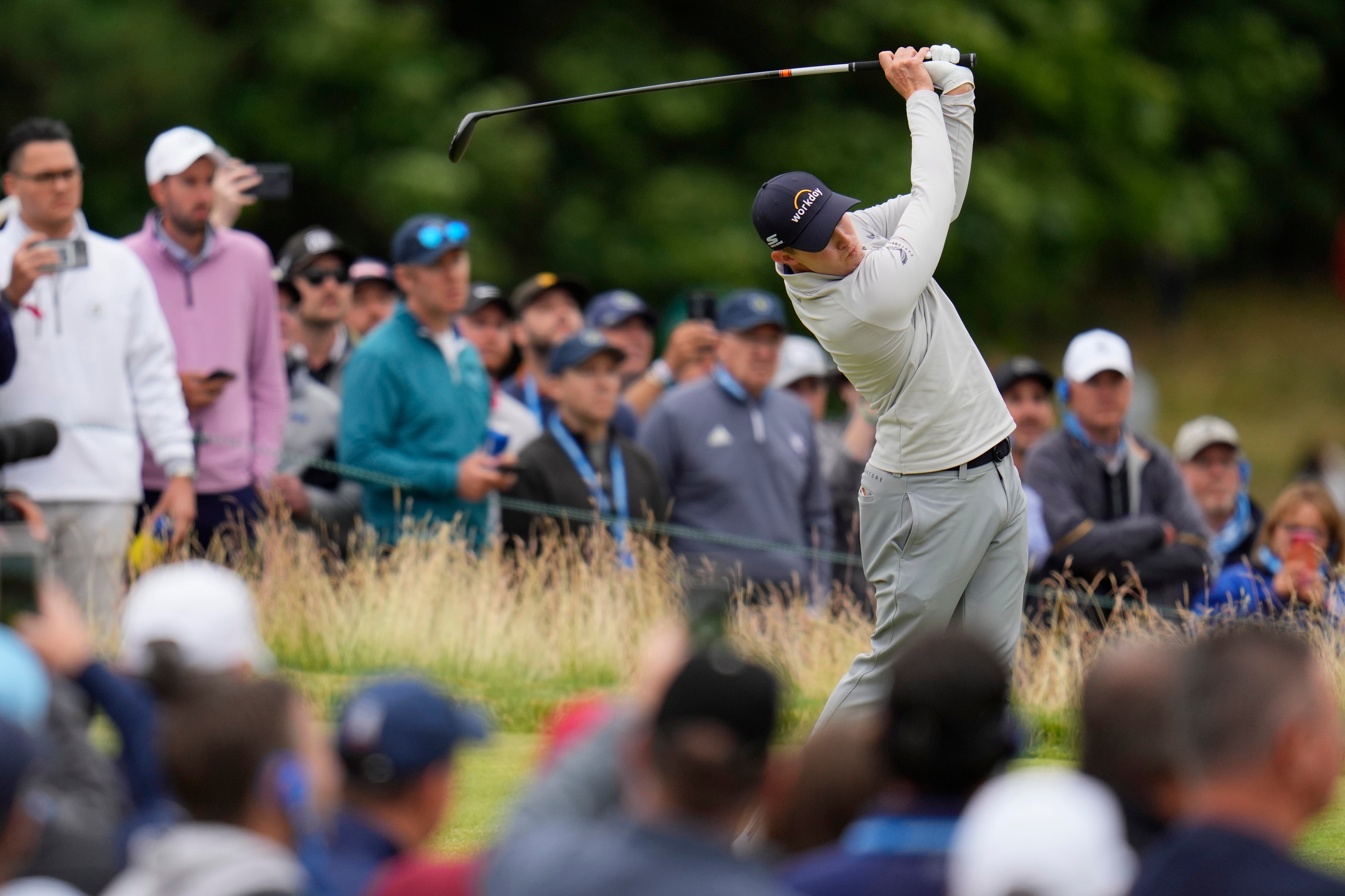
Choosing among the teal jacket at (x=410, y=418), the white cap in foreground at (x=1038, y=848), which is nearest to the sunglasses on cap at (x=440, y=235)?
the teal jacket at (x=410, y=418)

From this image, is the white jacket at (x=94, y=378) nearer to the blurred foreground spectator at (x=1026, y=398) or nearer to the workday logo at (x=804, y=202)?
the workday logo at (x=804, y=202)

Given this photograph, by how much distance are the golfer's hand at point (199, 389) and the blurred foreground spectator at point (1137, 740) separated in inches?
231

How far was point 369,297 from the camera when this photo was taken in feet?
34.0

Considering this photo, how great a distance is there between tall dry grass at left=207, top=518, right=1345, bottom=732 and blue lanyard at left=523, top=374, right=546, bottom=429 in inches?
69.9

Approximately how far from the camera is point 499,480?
27.2ft

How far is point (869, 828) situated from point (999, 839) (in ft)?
1.02

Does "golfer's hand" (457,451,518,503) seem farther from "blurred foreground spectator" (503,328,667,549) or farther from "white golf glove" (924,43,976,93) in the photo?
"white golf glove" (924,43,976,93)

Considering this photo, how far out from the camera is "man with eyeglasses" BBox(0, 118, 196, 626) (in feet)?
24.2

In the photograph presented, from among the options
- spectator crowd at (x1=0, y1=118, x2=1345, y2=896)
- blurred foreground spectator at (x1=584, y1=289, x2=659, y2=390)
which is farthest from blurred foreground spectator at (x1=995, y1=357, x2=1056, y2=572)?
blurred foreground spectator at (x1=584, y1=289, x2=659, y2=390)

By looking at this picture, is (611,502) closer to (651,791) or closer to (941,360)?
(941,360)

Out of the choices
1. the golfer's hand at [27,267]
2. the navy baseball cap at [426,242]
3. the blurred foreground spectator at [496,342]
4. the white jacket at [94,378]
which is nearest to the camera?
the golfer's hand at [27,267]

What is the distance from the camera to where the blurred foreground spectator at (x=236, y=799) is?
2744 mm

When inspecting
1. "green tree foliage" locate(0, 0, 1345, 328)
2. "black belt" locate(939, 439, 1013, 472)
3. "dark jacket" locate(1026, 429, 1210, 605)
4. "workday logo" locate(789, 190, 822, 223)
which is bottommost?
"dark jacket" locate(1026, 429, 1210, 605)

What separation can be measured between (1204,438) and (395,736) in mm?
7281
